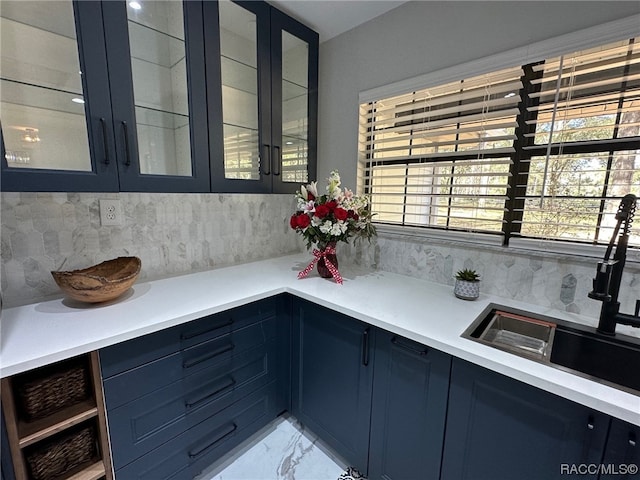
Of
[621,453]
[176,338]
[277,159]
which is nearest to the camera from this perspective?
[621,453]

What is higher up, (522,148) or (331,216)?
(522,148)

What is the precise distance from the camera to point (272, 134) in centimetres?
185

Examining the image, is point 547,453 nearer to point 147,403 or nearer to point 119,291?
point 147,403

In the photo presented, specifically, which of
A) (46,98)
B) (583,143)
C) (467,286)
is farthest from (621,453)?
(46,98)

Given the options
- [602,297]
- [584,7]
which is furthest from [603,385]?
[584,7]

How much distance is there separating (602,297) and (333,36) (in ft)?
6.96

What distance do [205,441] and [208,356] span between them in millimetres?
422

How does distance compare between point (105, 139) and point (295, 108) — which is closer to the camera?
point (105, 139)

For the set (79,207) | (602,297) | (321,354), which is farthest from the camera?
(321,354)

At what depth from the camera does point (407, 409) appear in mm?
1141

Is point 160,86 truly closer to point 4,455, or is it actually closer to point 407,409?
point 4,455

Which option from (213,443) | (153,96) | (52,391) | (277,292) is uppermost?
(153,96)

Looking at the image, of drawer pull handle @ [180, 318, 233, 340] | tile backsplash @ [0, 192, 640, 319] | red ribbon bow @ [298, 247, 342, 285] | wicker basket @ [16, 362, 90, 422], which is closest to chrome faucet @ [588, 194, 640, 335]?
tile backsplash @ [0, 192, 640, 319]

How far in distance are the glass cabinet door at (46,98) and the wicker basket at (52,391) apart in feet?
2.32
